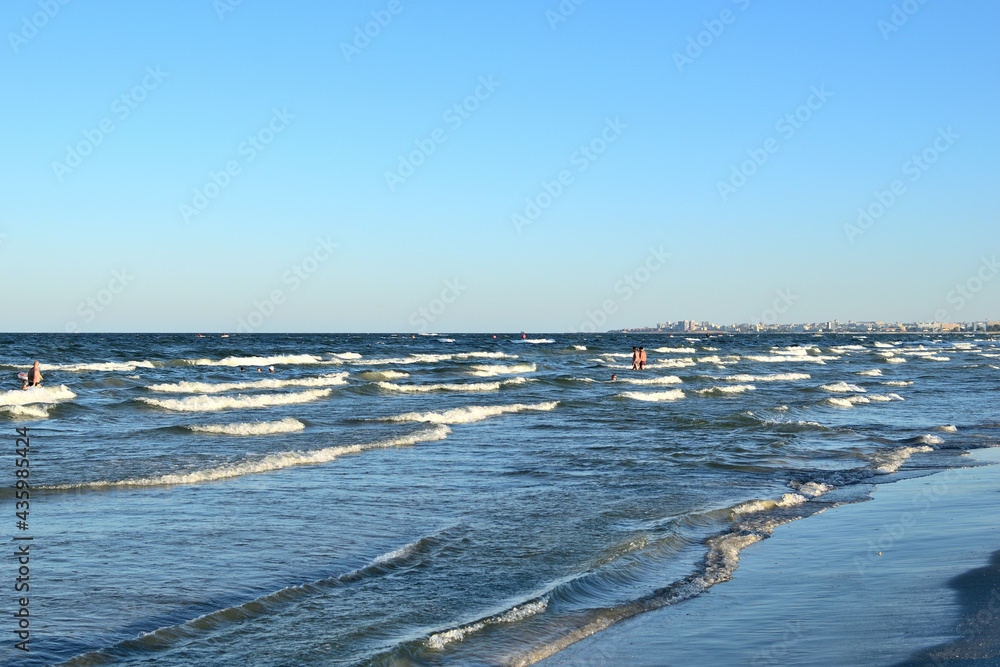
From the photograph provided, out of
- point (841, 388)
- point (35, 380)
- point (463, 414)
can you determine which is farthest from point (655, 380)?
point (35, 380)

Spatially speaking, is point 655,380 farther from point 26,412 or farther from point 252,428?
point 26,412

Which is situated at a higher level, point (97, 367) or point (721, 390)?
point (97, 367)

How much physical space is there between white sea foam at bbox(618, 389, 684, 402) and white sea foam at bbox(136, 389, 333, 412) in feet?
40.6

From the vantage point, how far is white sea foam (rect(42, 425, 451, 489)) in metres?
13.0

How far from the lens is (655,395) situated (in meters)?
34.0

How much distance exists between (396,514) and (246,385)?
1095 inches

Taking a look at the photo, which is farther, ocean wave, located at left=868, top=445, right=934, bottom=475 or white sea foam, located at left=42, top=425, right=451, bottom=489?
ocean wave, located at left=868, top=445, right=934, bottom=475

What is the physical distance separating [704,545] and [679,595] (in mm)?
2036

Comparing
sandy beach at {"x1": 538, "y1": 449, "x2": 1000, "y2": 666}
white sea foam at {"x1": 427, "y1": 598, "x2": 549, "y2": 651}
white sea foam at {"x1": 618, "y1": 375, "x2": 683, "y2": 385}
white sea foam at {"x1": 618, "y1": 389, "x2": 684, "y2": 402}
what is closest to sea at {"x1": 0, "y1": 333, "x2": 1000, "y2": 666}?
white sea foam at {"x1": 427, "y1": 598, "x2": 549, "y2": 651}

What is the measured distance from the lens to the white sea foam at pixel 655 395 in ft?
109

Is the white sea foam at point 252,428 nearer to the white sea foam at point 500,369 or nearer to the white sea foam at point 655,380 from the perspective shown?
the white sea foam at point 655,380

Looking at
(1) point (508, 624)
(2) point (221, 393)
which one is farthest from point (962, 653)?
(2) point (221, 393)

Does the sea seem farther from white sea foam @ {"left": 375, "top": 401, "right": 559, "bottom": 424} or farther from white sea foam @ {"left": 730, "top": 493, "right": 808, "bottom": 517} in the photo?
white sea foam @ {"left": 375, "top": 401, "right": 559, "bottom": 424}

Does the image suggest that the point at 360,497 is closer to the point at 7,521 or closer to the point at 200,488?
the point at 200,488
